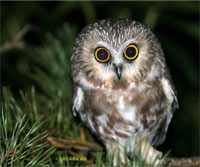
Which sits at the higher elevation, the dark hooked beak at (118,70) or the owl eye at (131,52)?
the owl eye at (131,52)

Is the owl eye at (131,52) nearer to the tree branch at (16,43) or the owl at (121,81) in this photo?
the owl at (121,81)

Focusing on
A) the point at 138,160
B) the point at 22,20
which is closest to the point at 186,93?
the point at 22,20

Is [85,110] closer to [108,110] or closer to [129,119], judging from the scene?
[108,110]

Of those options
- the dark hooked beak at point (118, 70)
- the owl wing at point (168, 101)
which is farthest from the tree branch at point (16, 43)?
the owl wing at point (168, 101)

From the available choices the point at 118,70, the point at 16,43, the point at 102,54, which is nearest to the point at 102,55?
the point at 102,54

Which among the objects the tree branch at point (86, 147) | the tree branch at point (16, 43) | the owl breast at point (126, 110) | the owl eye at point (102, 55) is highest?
the tree branch at point (16, 43)

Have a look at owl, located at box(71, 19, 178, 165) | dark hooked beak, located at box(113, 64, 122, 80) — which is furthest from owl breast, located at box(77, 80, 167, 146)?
dark hooked beak, located at box(113, 64, 122, 80)

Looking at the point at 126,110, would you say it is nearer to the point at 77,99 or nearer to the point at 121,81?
the point at 121,81
